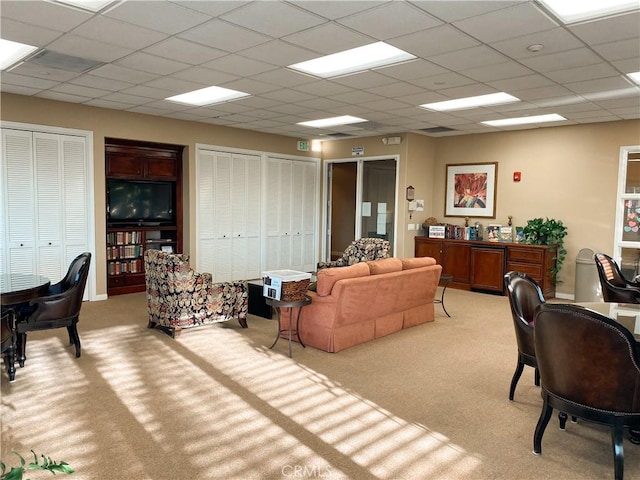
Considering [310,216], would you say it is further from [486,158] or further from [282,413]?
[282,413]

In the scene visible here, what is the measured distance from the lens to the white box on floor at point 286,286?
459cm

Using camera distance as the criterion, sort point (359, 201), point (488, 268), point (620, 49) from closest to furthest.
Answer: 1. point (620, 49)
2. point (488, 268)
3. point (359, 201)

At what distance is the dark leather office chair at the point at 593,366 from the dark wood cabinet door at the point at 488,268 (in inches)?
215

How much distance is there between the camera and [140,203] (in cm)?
777

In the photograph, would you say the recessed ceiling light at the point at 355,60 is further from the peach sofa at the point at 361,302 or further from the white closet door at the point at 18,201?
the white closet door at the point at 18,201

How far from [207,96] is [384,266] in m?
3.29

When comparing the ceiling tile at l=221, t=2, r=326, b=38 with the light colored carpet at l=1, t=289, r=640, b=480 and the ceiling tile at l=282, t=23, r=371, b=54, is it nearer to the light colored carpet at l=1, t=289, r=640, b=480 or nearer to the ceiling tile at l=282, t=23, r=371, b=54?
the ceiling tile at l=282, t=23, r=371, b=54

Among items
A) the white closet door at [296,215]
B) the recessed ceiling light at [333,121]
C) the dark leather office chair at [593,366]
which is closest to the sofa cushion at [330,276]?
the dark leather office chair at [593,366]

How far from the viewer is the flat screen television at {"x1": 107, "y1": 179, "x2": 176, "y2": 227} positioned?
A: 24.5 ft

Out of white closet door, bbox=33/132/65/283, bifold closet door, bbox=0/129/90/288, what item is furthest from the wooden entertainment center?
white closet door, bbox=33/132/65/283

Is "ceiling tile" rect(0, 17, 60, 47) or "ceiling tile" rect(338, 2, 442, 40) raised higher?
"ceiling tile" rect(0, 17, 60, 47)

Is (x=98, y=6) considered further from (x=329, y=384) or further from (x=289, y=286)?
(x=329, y=384)

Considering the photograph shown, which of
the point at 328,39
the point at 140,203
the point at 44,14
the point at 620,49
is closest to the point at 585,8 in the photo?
the point at 620,49

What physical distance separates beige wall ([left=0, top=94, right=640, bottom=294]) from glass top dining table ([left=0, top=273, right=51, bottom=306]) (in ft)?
8.89
